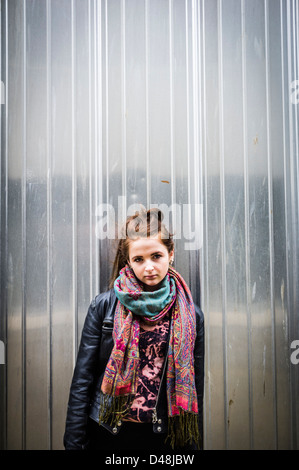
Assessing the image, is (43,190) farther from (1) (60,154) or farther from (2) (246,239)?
(2) (246,239)

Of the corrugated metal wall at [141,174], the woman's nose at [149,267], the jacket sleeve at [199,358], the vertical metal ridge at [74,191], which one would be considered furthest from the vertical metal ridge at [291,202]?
the vertical metal ridge at [74,191]

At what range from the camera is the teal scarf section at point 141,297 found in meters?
1.18

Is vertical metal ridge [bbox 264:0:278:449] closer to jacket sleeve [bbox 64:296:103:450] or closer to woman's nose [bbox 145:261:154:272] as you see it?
woman's nose [bbox 145:261:154:272]

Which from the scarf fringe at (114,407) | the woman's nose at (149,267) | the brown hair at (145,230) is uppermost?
the brown hair at (145,230)

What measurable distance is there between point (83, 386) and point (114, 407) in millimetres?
144

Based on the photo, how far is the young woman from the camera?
3.85 feet

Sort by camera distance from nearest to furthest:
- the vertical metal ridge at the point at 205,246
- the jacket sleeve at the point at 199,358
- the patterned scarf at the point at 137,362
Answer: the patterned scarf at the point at 137,362
the jacket sleeve at the point at 199,358
the vertical metal ridge at the point at 205,246

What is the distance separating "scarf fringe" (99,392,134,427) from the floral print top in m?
0.03

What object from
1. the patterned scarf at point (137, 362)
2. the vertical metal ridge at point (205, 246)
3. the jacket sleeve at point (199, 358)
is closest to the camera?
the patterned scarf at point (137, 362)

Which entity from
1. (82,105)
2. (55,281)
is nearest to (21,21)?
(82,105)

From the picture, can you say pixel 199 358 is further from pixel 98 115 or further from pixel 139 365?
pixel 98 115

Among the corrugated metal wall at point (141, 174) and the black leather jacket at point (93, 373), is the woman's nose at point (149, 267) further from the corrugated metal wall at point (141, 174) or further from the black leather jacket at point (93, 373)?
the corrugated metal wall at point (141, 174)

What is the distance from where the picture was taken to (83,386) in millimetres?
1210

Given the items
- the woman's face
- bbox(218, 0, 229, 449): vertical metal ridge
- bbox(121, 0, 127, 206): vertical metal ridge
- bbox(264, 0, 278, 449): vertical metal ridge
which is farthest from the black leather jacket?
bbox(121, 0, 127, 206): vertical metal ridge
